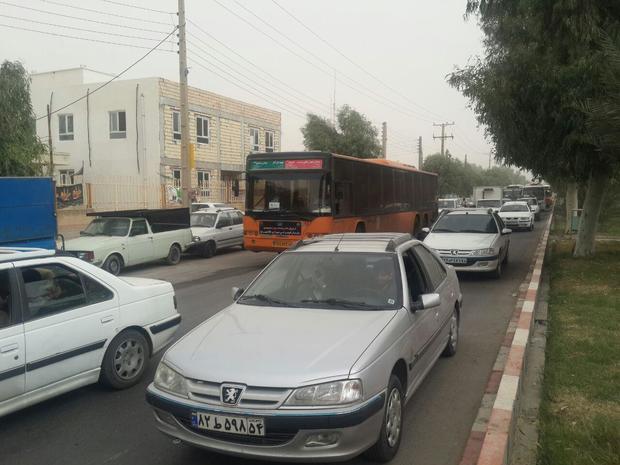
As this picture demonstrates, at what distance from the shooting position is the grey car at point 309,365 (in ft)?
11.6

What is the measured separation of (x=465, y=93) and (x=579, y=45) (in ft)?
12.3

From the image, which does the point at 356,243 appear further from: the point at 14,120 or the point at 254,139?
the point at 254,139

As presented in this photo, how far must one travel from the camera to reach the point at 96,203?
23688mm

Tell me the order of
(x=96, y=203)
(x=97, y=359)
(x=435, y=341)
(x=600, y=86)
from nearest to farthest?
(x=97, y=359) < (x=435, y=341) < (x=600, y=86) < (x=96, y=203)

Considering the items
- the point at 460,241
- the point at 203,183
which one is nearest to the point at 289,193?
the point at 460,241

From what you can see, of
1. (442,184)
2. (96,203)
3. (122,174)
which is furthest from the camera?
(442,184)

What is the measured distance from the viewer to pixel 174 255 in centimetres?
1602

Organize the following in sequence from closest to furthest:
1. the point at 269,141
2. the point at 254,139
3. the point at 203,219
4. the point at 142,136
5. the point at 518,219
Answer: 1. the point at 203,219
2. the point at 518,219
3. the point at 142,136
4. the point at 254,139
5. the point at 269,141

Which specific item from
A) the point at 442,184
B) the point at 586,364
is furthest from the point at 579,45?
the point at 442,184

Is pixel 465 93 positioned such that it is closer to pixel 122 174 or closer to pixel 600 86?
pixel 600 86

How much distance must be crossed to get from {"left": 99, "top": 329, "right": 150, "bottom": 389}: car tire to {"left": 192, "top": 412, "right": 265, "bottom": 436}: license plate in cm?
202

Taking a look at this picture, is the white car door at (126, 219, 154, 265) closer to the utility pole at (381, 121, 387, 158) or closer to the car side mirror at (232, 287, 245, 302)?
the car side mirror at (232, 287, 245, 302)

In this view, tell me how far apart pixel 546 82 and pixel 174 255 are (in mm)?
10339

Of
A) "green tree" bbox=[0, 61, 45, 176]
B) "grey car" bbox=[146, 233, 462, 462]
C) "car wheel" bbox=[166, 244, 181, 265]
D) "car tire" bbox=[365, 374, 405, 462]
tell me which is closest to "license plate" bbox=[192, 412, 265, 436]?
"grey car" bbox=[146, 233, 462, 462]
